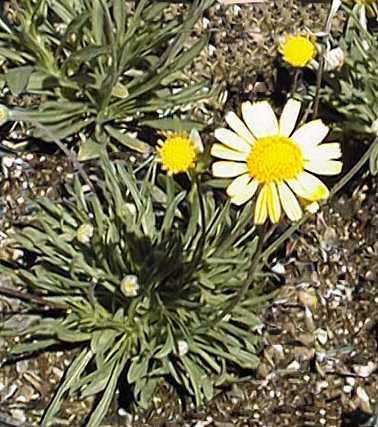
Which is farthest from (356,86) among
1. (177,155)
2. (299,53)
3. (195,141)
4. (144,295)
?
(144,295)

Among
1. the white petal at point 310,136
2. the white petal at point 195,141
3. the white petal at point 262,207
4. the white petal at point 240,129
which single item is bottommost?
the white petal at point 262,207

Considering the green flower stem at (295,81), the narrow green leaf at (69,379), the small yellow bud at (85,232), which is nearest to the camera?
→ the small yellow bud at (85,232)

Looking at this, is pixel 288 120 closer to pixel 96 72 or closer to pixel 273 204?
pixel 273 204

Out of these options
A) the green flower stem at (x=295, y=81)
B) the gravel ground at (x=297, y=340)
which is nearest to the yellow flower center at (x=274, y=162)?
the gravel ground at (x=297, y=340)

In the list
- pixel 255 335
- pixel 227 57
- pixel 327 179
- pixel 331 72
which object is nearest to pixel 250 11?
pixel 227 57

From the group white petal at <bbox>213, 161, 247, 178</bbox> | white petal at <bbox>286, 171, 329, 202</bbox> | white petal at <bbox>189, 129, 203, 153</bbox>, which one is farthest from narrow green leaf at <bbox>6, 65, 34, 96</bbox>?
white petal at <bbox>286, 171, 329, 202</bbox>

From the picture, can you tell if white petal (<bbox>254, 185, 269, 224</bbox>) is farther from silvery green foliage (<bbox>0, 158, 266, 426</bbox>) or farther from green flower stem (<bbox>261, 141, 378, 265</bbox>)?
silvery green foliage (<bbox>0, 158, 266, 426</bbox>)

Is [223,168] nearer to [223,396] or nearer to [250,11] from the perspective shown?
[223,396]

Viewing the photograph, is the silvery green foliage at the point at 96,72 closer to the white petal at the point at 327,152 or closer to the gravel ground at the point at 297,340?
the gravel ground at the point at 297,340
